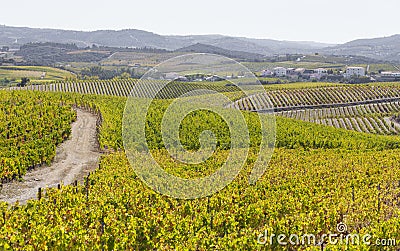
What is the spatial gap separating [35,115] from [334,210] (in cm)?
2935

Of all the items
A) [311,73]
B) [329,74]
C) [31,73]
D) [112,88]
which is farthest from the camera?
[311,73]

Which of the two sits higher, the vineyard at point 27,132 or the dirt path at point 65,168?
the vineyard at point 27,132

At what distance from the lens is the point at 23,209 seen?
50.0ft

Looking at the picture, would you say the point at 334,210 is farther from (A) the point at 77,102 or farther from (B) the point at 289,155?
(A) the point at 77,102

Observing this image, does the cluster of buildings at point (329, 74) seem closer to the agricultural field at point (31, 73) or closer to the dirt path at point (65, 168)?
the agricultural field at point (31, 73)

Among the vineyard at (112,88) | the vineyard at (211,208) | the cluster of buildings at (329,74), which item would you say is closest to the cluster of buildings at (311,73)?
the cluster of buildings at (329,74)

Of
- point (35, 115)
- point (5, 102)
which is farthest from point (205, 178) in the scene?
point (5, 102)

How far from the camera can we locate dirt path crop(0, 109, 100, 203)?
21.2 m

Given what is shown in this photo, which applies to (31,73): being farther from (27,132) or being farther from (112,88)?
(27,132)

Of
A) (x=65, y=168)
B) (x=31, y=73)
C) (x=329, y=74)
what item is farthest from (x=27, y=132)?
(x=329, y=74)

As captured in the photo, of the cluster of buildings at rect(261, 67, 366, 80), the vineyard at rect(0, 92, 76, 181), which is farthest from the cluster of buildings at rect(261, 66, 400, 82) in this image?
the vineyard at rect(0, 92, 76, 181)

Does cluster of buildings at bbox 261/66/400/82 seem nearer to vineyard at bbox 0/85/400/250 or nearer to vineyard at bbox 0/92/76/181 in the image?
vineyard at bbox 0/92/76/181

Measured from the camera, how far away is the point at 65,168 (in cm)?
2628

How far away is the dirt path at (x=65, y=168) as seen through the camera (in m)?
21.2
